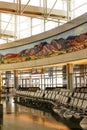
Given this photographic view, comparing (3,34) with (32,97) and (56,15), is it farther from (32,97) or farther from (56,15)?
(32,97)

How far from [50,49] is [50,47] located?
0.20 metres

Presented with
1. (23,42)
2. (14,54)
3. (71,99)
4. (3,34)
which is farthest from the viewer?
(3,34)

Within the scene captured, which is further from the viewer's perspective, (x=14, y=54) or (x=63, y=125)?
(x=14, y=54)

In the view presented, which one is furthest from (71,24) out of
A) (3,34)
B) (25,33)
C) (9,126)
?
(3,34)

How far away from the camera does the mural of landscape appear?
70.2 feet

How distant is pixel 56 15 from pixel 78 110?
18835 mm

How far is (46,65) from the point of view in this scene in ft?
86.9

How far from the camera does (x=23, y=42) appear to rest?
104 feet

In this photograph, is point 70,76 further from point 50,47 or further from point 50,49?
point 50,47

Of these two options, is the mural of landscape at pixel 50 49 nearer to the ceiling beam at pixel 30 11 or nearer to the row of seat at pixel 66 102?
the ceiling beam at pixel 30 11

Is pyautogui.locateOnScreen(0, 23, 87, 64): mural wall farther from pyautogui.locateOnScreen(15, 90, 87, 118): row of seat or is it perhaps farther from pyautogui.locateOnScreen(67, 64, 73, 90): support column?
pyautogui.locateOnScreen(15, 90, 87, 118): row of seat

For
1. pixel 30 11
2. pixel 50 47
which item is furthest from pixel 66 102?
pixel 30 11

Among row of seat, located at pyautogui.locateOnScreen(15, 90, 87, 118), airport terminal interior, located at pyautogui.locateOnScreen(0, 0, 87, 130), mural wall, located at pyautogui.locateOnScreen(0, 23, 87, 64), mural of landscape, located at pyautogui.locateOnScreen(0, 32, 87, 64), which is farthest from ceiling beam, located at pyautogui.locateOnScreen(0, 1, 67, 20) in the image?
row of seat, located at pyautogui.locateOnScreen(15, 90, 87, 118)

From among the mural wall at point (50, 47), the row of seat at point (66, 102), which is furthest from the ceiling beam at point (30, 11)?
the row of seat at point (66, 102)
